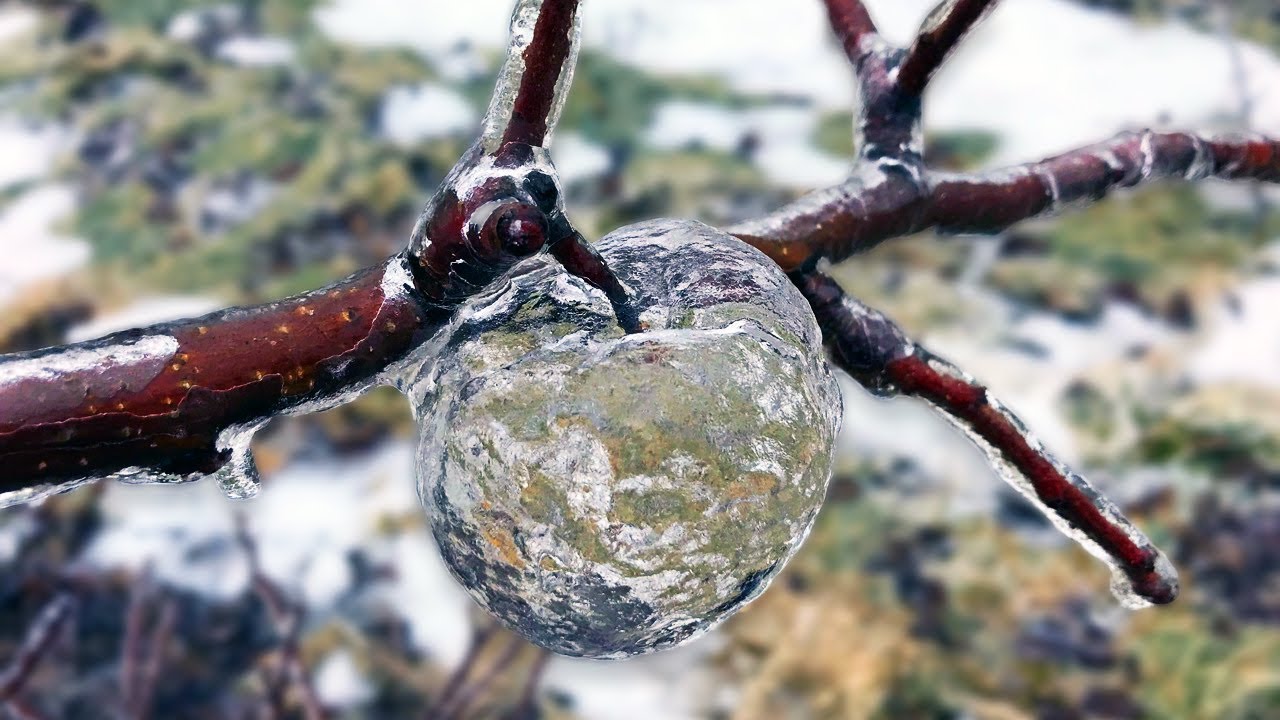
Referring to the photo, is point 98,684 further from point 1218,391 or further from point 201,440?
point 1218,391

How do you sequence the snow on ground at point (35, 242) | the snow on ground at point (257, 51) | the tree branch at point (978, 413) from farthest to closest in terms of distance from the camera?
the snow on ground at point (257, 51)
the snow on ground at point (35, 242)
the tree branch at point (978, 413)

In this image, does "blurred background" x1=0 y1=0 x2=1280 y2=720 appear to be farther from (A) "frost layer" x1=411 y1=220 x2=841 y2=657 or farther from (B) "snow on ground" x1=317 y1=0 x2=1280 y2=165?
(A) "frost layer" x1=411 y1=220 x2=841 y2=657

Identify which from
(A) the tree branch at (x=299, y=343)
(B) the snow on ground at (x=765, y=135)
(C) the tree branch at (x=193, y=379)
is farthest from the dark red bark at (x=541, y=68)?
(B) the snow on ground at (x=765, y=135)

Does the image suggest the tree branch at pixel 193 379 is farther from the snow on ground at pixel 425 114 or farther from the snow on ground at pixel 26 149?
the snow on ground at pixel 26 149

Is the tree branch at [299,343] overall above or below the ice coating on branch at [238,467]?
above

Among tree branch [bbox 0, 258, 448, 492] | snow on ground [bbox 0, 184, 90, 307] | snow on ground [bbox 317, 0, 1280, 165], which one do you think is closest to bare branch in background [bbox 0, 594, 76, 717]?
tree branch [bbox 0, 258, 448, 492]

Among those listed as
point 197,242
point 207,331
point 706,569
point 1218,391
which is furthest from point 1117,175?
point 197,242
